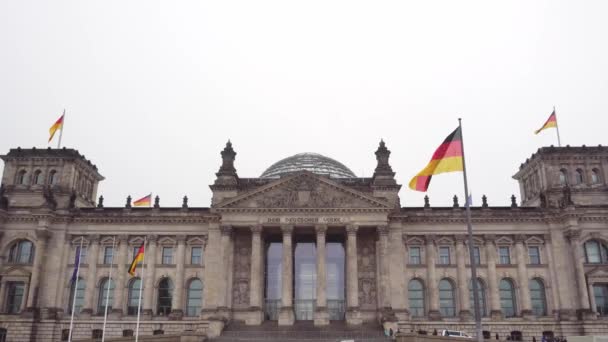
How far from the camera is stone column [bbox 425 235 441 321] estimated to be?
194ft

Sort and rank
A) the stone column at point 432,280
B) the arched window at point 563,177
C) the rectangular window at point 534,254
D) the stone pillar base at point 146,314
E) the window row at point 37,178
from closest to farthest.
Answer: the stone column at point 432,280
the stone pillar base at point 146,314
the rectangular window at point 534,254
the arched window at point 563,177
the window row at point 37,178

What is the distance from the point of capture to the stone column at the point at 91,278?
60219 mm

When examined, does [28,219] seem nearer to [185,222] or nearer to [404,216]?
[185,222]

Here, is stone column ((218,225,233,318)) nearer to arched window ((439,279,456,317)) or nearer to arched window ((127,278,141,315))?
arched window ((127,278,141,315))

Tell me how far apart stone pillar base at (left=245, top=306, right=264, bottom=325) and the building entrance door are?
5.52m

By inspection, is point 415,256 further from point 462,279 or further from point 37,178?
point 37,178

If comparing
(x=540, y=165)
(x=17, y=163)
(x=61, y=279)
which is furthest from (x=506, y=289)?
(x=17, y=163)

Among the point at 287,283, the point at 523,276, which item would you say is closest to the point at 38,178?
the point at 287,283

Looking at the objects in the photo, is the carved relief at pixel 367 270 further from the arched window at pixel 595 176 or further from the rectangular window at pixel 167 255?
the arched window at pixel 595 176

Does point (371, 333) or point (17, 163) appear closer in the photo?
point (371, 333)

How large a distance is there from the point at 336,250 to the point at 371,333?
1316 centimetres

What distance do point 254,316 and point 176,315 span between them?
9.98 metres

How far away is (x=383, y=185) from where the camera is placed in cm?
6219

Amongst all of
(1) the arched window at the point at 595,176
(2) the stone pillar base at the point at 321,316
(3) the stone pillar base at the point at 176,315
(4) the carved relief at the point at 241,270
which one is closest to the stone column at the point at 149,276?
(3) the stone pillar base at the point at 176,315
